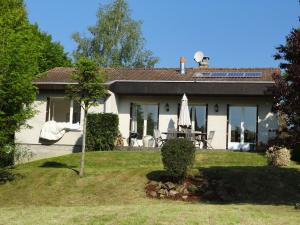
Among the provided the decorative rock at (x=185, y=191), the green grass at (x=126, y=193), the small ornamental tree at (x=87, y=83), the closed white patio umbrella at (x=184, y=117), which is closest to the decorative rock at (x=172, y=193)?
the decorative rock at (x=185, y=191)

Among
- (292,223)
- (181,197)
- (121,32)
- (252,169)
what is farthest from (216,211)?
(121,32)

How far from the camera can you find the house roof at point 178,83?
25.5m

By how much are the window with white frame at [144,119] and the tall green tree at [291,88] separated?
14.9 m

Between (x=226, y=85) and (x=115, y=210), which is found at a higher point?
(x=226, y=85)

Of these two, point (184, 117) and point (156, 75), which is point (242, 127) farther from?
point (156, 75)

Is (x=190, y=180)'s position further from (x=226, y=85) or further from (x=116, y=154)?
(x=226, y=85)

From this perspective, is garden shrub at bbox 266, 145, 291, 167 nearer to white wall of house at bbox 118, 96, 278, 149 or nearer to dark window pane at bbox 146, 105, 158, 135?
white wall of house at bbox 118, 96, 278, 149

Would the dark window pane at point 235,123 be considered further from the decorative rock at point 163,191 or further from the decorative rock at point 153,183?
the decorative rock at point 163,191

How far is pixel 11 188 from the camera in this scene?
17.6 metres

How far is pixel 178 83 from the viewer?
26391 millimetres

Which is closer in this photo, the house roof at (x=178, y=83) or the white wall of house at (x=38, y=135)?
the house roof at (x=178, y=83)

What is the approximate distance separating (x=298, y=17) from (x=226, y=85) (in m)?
12.4

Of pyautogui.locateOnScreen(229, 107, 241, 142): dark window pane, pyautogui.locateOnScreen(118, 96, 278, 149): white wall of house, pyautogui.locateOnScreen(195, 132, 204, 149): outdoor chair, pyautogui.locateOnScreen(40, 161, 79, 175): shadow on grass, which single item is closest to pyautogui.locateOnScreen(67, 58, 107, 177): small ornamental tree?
pyautogui.locateOnScreen(40, 161, 79, 175): shadow on grass

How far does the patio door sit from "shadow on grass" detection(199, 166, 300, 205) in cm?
744
